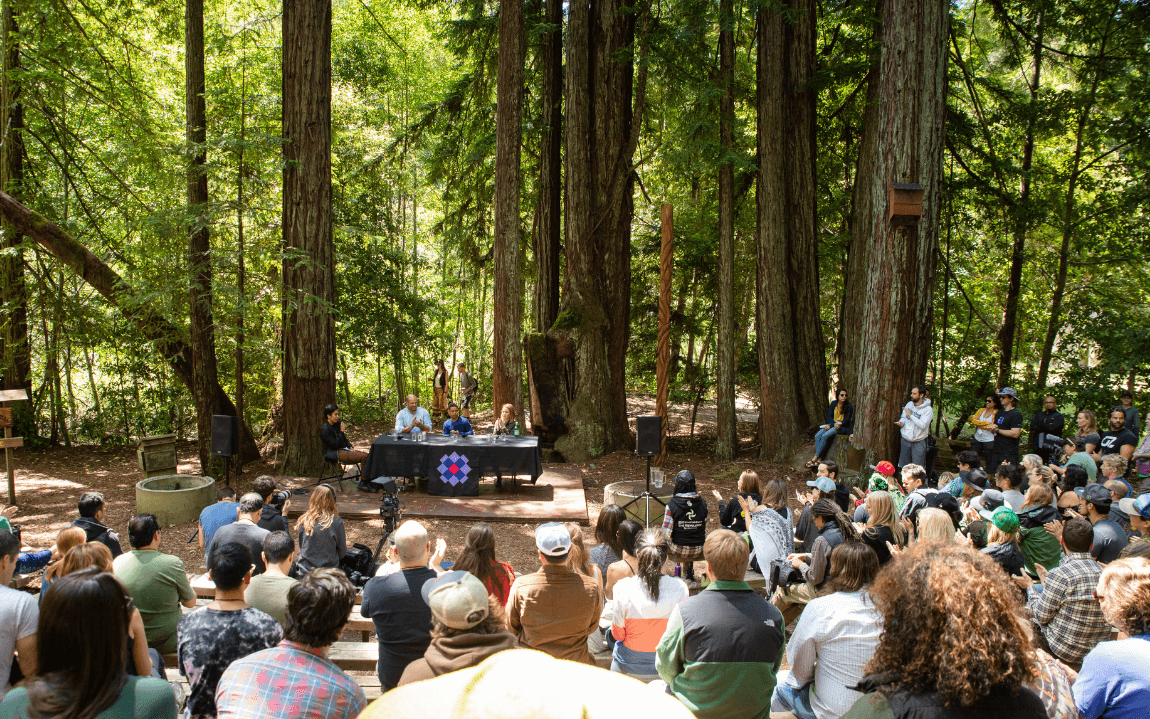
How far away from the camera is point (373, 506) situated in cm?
859

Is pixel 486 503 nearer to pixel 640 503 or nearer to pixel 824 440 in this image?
pixel 640 503

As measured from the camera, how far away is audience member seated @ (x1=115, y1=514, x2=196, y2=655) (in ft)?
12.0

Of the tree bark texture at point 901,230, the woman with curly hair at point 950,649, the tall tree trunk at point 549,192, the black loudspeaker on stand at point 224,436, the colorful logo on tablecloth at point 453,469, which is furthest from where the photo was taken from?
the tall tree trunk at point 549,192

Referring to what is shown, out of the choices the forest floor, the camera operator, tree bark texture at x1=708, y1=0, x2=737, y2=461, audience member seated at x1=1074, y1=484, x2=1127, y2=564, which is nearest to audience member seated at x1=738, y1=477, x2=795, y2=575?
the forest floor

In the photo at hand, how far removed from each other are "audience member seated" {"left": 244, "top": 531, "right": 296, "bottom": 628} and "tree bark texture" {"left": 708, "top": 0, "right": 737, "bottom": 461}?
367 inches

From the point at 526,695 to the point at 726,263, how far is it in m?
11.8

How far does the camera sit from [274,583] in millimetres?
3508

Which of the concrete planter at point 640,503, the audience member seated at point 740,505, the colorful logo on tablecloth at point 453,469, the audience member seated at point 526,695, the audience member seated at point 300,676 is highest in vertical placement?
the audience member seated at point 526,695

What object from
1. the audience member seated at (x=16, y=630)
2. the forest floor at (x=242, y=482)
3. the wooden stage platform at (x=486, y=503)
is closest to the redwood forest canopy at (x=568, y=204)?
the forest floor at (x=242, y=482)

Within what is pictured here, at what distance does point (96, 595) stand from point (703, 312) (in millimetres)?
14051

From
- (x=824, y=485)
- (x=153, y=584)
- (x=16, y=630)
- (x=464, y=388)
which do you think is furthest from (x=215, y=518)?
(x=464, y=388)

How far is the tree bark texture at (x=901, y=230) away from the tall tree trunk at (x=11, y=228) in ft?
39.9

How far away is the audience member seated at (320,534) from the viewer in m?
4.77

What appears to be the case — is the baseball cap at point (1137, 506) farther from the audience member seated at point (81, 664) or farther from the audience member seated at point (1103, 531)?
the audience member seated at point (81, 664)
